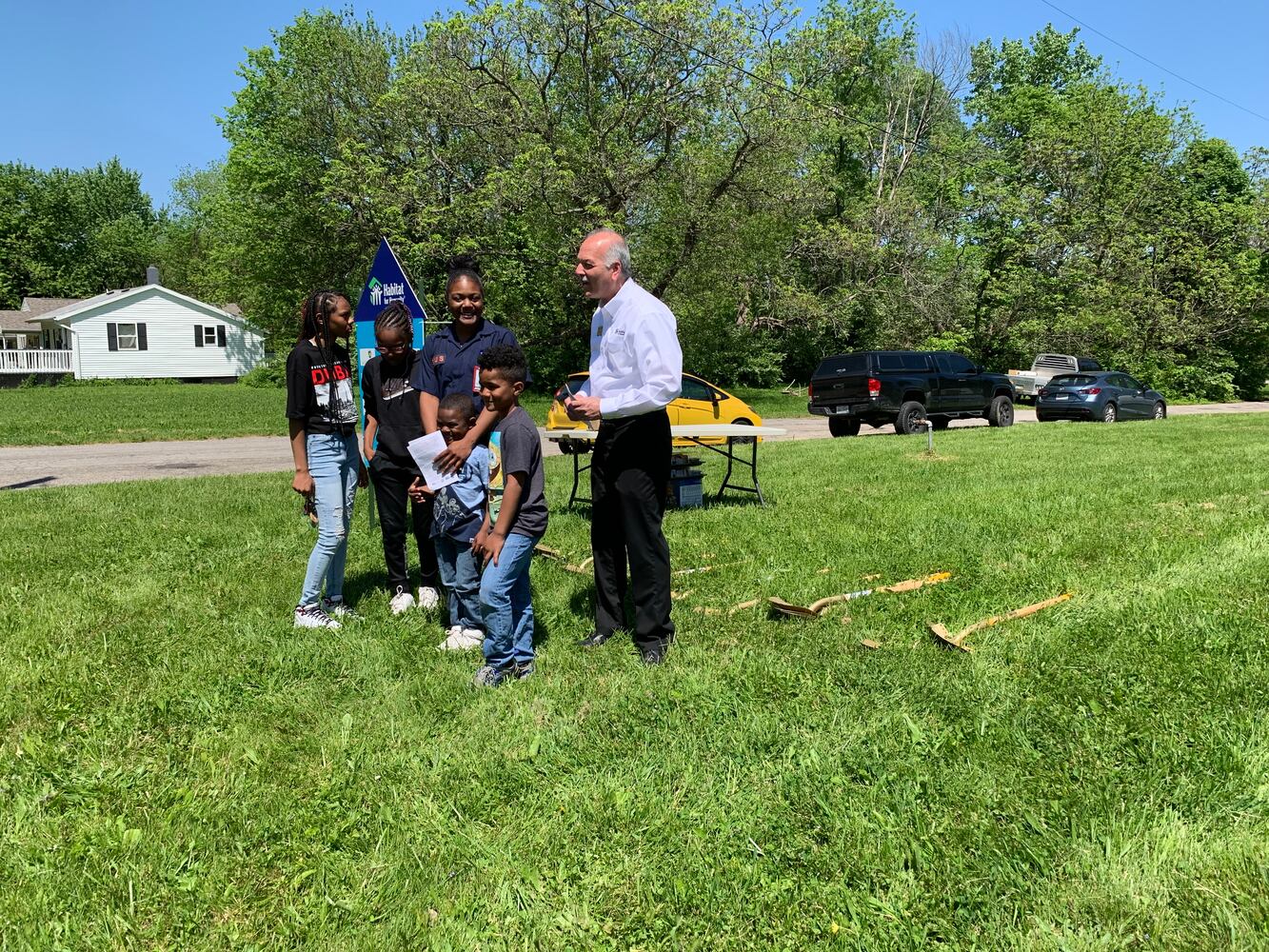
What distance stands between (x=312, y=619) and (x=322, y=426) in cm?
106

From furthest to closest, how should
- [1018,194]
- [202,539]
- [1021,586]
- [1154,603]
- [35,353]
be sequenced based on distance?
[35,353] → [1018,194] → [202,539] → [1021,586] → [1154,603]

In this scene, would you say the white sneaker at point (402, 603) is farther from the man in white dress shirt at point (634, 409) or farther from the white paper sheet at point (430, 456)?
→ the man in white dress shirt at point (634, 409)

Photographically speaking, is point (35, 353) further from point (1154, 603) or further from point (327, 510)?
point (1154, 603)

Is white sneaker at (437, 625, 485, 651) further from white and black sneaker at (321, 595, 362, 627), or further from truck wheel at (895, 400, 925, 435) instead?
truck wheel at (895, 400, 925, 435)

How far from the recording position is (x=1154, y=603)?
4.73 meters

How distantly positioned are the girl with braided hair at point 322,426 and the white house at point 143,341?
4250cm

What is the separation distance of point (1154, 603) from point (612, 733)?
10.4ft

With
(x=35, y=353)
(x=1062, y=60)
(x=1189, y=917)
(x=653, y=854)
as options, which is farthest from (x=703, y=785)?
(x=1062, y=60)

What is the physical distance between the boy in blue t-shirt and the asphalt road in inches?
339

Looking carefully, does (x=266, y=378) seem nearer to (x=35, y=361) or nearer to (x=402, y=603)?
(x=35, y=361)

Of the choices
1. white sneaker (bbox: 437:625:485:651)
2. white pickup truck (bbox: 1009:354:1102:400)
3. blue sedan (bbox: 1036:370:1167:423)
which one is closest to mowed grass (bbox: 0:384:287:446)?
white sneaker (bbox: 437:625:485:651)

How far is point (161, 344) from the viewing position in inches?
1692

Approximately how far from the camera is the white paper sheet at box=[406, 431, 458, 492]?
410cm

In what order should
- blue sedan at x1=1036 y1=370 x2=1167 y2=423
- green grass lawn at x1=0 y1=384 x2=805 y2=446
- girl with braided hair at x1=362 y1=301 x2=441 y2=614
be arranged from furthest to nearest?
blue sedan at x1=1036 y1=370 x2=1167 y2=423, green grass lawn at x1=0 y1=384 x2=805 y2=446, girl with braided hair at x1=362 y1=301 x2=441 y2=614
